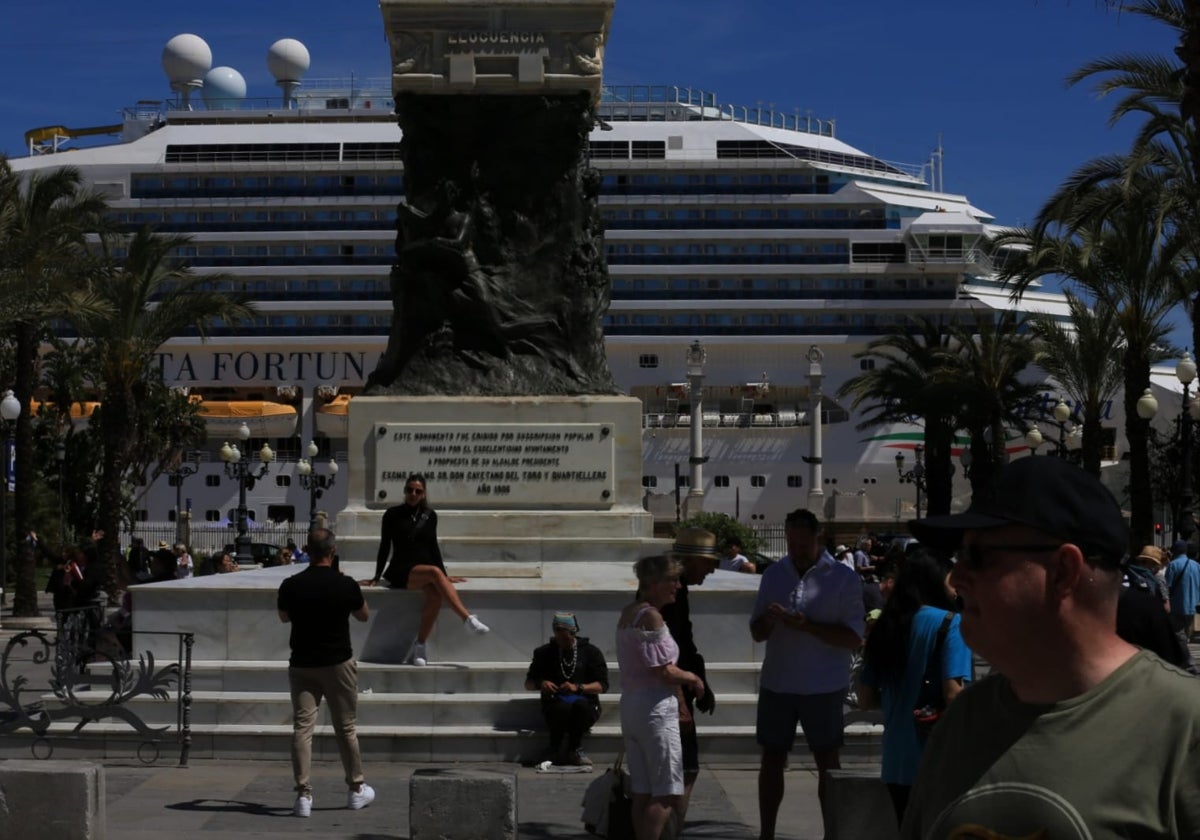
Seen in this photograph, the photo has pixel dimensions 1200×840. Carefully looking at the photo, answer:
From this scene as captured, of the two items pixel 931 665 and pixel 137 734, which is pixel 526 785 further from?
pixel 931 665

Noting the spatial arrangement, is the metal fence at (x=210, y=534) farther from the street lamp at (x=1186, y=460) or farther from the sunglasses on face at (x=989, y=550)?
the sunglasses on face at (x=989, y=550)

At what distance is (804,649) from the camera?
26.6 ft

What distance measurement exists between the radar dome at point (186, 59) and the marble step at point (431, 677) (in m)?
77.5

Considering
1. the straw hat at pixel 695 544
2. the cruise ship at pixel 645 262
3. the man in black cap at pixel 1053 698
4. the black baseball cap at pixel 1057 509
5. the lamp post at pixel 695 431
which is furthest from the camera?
the cruise ship at pixel 645 262

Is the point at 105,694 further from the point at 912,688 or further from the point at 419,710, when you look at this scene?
the point at 912,688

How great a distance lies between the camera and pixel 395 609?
12.3 metres

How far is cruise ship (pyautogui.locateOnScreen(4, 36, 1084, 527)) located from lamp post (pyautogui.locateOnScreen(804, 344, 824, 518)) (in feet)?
18.3

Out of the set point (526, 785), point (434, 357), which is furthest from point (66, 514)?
point (526, 785)

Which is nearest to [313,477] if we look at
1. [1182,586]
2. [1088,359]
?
[1088,359]

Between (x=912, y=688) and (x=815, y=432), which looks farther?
(x=815, y=432)

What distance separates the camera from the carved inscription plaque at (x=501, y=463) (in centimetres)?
1433

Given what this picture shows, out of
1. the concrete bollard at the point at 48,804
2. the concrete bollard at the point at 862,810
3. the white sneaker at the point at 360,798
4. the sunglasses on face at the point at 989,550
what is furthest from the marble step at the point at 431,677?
the sunglasses on face at the point at 989,550

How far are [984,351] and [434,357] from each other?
28373 mm

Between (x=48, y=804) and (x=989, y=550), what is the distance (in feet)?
19.4
